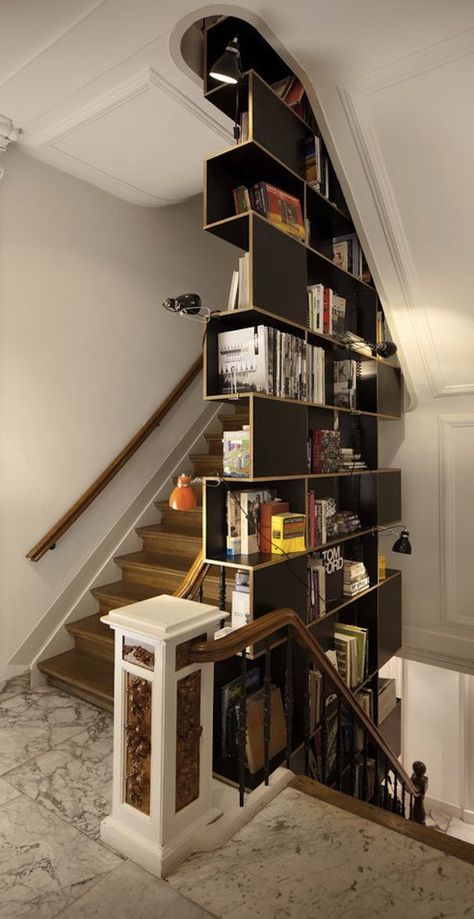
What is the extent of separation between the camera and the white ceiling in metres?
2.10

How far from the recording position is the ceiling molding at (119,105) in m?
2.49

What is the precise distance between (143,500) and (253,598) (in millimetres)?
1841

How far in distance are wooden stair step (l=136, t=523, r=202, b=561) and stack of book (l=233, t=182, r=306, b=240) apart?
1977mm

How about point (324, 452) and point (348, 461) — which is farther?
point (348, 461)

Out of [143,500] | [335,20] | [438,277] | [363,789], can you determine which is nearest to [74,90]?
[335,20]

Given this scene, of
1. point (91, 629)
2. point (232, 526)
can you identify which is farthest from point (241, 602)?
point (91, 629)

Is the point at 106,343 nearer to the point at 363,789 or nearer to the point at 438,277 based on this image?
the point at 438,277

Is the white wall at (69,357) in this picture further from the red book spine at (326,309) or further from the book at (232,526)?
the red book spine at (326,309)

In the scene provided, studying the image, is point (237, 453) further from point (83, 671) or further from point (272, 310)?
point (83, 671)

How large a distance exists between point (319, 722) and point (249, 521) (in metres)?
1.35

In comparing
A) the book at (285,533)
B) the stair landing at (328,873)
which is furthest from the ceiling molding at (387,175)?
the stair landing at (328,873)

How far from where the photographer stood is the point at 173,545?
3.70 metres

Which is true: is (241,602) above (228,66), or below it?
below

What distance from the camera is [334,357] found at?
3303mm
